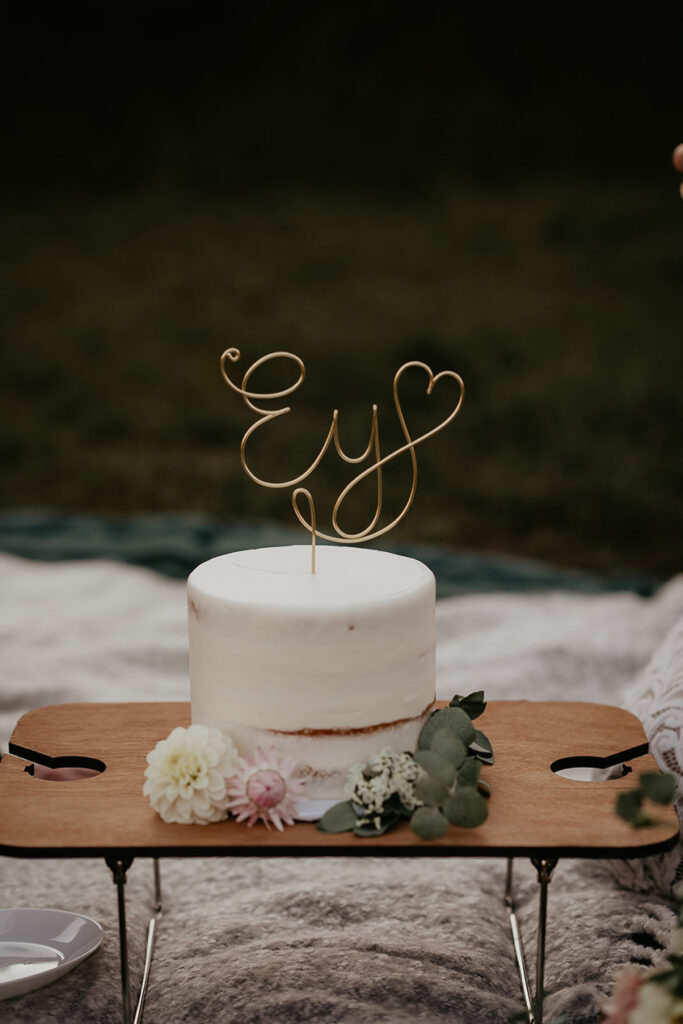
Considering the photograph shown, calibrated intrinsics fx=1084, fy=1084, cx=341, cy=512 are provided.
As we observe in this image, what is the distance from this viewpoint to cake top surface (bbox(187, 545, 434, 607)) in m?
0.96

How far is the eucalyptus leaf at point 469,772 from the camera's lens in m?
0.95

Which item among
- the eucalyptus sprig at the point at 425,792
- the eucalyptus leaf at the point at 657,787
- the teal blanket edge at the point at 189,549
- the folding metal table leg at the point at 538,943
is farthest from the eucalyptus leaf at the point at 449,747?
the teal blanket edge at the point at 189,549

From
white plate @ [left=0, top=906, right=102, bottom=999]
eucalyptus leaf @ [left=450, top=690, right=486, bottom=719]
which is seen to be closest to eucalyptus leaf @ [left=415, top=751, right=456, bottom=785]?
eucalyptus leaf @ [left=450, top=690, right=486, bottom=719]

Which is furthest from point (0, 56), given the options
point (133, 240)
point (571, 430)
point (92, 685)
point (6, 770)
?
point (6, 770)

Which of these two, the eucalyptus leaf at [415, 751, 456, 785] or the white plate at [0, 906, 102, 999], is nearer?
the eucalyptus leaf at [415, 751, 456, 785]

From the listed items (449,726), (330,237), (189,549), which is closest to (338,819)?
(449,726)

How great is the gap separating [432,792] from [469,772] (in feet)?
0.14

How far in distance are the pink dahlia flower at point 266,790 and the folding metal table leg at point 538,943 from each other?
212mm

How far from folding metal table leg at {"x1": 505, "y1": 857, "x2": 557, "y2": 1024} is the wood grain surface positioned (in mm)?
41

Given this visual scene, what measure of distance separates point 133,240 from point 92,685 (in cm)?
250

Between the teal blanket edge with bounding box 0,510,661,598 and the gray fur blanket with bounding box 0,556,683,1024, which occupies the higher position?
the teal blanket edge with bounding box 0,510,661,598

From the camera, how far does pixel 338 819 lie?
0.91 metres

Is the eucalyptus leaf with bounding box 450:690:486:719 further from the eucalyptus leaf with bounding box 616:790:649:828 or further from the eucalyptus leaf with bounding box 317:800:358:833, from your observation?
the eucalyptus leaf with bounding box 616:790:649:828

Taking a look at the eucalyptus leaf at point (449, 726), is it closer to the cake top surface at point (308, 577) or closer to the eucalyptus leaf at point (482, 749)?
the eucalyptus leaf at point (482, 749)
